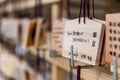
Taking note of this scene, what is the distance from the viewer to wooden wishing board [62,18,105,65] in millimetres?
487

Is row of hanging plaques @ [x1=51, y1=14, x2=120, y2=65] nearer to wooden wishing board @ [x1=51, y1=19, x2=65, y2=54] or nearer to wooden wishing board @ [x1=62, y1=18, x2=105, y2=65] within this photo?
wooden wishing board @ [x1=62, y1=18, x2=105, y2=65]

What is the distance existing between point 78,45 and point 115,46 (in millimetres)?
101

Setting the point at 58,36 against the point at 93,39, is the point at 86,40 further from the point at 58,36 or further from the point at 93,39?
the point at 58,36

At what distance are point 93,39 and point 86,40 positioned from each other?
23 mm

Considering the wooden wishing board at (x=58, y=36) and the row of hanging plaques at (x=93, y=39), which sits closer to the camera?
the row of hanging plaques at (x=93, y=39)

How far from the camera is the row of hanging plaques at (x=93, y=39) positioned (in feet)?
1.50

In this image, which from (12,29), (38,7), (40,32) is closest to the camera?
(40,32)

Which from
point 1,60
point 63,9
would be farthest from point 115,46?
point 1,60

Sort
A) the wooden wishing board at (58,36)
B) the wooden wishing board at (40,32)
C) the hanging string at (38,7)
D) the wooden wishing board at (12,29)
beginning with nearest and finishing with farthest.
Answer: the wooden wishing board at (58,36)
the wooden wishing board at (40,32)
the hanging string at (38,7)
the wooden wishing board at (12,29)

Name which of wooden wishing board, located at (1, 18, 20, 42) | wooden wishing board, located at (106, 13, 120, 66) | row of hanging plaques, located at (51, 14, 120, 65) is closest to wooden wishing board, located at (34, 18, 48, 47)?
wooden wishing board, located at (1, 18, 20, 42)

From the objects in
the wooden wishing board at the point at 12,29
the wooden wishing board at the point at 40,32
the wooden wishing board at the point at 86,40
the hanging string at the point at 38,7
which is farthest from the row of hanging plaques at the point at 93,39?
the wooden wishing board at the point at 12,29

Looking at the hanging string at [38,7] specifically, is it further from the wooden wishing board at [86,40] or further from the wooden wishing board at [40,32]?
the wooden wishing board at [86,40]

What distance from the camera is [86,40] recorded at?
1.69 ft

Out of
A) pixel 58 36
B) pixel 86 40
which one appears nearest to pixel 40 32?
pixel 58 36
